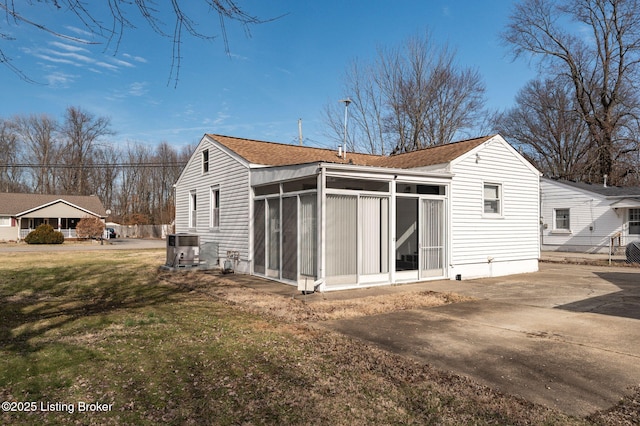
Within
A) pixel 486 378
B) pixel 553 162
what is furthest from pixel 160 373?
pixel 553 162

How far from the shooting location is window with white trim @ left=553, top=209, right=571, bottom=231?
Answer: 79.9 ft

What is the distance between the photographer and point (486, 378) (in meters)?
4.34

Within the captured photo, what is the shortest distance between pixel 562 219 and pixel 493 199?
14.3 metres

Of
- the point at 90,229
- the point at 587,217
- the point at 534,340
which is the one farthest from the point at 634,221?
the point at 90,229

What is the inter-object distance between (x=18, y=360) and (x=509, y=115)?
145 ft

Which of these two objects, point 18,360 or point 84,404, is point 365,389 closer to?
point 84,404

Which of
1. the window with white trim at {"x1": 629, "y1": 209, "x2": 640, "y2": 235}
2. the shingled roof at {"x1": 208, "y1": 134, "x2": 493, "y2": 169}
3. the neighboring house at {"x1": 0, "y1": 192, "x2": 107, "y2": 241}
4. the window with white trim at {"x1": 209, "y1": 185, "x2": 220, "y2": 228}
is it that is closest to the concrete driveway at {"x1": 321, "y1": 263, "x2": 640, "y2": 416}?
the shingled roof at {"x1": 208, "y1": 134, "x2": 493, "y2": 169}

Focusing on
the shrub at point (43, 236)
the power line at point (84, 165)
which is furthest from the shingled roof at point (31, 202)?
the shrub at point (43, 236)

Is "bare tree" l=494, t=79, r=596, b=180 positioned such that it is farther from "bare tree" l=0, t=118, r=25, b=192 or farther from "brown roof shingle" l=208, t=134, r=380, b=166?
"bare tree" l=0, t=118, r=25, b=192

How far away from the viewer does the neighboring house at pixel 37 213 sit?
40.1 meters

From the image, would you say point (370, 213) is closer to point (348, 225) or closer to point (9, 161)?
point (348, 225)

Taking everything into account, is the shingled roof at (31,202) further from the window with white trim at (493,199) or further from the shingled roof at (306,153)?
the window with white trim at (493,199)

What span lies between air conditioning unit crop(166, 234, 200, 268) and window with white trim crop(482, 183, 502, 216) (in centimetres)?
997

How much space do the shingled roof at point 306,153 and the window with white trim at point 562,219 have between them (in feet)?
44.3
